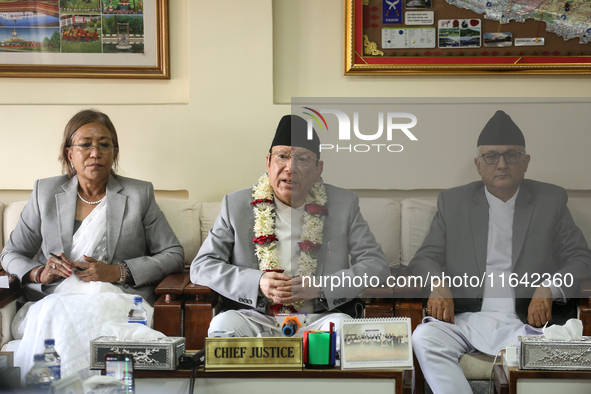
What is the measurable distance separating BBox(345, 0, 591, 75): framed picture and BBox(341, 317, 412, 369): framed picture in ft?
5.86

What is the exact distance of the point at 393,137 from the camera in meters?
2.73

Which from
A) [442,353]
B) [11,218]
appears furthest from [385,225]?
[11,218]

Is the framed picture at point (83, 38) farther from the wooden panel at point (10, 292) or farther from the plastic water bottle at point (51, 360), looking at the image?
the plastic water bottle at point (51, 360)

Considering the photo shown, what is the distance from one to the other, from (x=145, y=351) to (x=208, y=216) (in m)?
1.28

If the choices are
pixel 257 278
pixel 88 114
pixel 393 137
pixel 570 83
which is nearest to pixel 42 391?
pixel 257 278

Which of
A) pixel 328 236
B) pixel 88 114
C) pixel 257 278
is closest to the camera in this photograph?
pixel 257 278

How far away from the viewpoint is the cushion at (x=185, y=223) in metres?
2.84

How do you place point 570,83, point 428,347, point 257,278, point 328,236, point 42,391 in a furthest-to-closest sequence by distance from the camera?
point 570,83, point 328,236, point 257,278, point 428,347, point 42,391

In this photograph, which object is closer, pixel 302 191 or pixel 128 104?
pixel 302 191

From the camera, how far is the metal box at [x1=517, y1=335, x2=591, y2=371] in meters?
1.64

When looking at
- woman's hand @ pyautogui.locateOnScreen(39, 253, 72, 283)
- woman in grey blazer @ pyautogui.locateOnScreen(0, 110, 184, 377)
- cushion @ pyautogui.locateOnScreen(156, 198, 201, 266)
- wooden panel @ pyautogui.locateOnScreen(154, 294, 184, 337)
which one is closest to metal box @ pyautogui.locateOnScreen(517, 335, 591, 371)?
wooden panel @ pyautogui.locateOnScreen(154, 294, 184, 337)

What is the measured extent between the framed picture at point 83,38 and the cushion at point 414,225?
1.62 meters

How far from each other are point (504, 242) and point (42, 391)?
204 centimetres

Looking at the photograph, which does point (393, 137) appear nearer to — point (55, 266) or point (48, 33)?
point (55, 266)
